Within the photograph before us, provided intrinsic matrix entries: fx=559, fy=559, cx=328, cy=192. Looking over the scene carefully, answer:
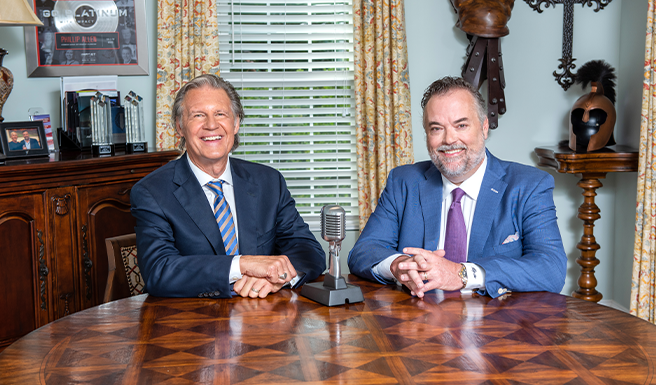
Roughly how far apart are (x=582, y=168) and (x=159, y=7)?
8.47 feet

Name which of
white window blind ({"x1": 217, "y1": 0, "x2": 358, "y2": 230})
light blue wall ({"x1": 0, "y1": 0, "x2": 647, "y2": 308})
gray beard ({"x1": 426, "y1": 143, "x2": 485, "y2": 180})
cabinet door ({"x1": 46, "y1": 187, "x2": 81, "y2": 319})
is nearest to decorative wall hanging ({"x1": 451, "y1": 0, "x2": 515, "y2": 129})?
light blue wall ({"x1": 0, "y1": 0, "x2": 647, "y2": 308})

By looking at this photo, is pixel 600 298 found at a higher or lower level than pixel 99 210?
lower

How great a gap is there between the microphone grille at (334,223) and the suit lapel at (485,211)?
0.56m

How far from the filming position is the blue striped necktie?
197 centimetres

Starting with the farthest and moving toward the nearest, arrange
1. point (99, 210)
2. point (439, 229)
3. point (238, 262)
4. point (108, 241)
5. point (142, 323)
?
1. point (99, 210)
2. point (108, 241)
3. point (439, 229)
4. point (238, 262)
5. point (142, 323)

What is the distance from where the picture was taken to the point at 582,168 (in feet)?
10.1

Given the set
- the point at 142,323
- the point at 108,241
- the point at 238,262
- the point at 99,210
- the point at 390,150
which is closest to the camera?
the point at 142,323

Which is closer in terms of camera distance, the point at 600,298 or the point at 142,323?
the point at 142,323

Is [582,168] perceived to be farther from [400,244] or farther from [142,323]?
[142,323]

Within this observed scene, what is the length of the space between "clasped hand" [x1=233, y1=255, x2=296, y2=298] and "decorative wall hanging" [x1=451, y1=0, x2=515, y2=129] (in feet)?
6.73

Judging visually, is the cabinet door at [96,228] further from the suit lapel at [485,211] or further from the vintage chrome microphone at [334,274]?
the suit lapel at [485,211]

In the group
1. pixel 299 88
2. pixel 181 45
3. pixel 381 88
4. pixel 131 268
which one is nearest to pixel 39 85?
pixel 181 45

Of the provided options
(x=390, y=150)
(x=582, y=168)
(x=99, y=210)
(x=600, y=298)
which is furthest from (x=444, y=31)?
(x=99, y=210)

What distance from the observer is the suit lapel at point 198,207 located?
6.19 feet
